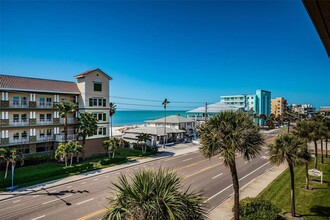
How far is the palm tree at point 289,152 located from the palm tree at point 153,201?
11638 mm

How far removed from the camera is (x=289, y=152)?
17578 millimetres

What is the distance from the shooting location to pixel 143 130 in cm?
5481

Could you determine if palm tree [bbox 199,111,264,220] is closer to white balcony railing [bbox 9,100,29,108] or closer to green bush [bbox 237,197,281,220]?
green bush [bbox 237,197,281,220]

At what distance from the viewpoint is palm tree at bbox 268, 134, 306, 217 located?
17406 mm

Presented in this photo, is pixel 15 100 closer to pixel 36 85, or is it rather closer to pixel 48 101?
pixel 36 85

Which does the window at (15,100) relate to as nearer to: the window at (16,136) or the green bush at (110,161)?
the window at (16,136)

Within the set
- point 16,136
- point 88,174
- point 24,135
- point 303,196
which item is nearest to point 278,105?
point 303,196

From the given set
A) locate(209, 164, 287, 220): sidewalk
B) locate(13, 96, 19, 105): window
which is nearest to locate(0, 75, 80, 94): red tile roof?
locate(13, 96, 19, 105): window

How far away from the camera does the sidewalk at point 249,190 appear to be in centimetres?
1728

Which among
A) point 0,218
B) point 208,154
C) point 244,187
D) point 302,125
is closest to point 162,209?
point 208,154

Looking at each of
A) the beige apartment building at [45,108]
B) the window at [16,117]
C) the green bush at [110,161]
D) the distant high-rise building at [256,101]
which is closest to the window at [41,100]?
the beige apartment building at [45,108]

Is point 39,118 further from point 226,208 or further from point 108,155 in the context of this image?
point 226,208

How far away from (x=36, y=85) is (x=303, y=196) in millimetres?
38846

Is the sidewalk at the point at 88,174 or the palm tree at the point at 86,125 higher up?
the palm tree at the point at 86,125
